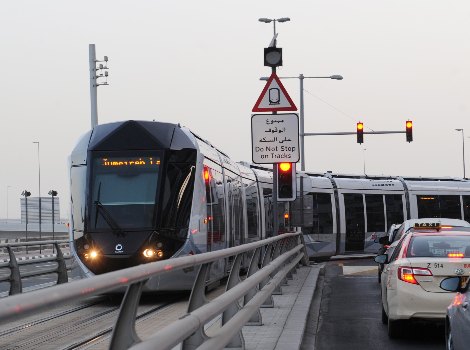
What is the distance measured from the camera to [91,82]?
133 ft

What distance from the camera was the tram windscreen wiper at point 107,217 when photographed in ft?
54.6

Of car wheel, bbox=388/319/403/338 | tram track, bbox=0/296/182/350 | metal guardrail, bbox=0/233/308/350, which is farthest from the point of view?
car wheel, bbox=388/319/403/338

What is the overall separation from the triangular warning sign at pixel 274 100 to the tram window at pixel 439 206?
24.2m

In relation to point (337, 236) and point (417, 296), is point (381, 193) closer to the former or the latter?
point (337, 236)

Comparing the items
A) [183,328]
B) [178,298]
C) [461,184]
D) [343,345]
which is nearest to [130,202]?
[178,298]

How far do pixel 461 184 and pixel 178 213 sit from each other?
1093 inches

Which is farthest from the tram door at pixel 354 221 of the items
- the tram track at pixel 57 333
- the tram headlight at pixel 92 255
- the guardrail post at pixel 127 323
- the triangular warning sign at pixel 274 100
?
the guardrail post at pixel 127 323

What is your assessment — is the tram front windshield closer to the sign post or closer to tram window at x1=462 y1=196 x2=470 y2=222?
the sign post

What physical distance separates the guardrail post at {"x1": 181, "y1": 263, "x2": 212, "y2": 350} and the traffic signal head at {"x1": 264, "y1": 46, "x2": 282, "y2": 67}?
11.5 metres

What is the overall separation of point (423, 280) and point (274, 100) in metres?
6.95

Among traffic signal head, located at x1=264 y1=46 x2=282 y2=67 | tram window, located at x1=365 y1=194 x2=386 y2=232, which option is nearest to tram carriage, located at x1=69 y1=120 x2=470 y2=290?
traffic signal head, located at x1=264 y1=46 x2=282 y2=67

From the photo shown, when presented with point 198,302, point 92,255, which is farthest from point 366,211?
point 198,302

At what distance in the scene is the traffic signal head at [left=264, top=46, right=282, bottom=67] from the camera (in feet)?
59.0

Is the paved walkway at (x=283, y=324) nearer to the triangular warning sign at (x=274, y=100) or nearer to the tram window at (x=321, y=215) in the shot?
the triangular warning sign at (x=274, y=100)
